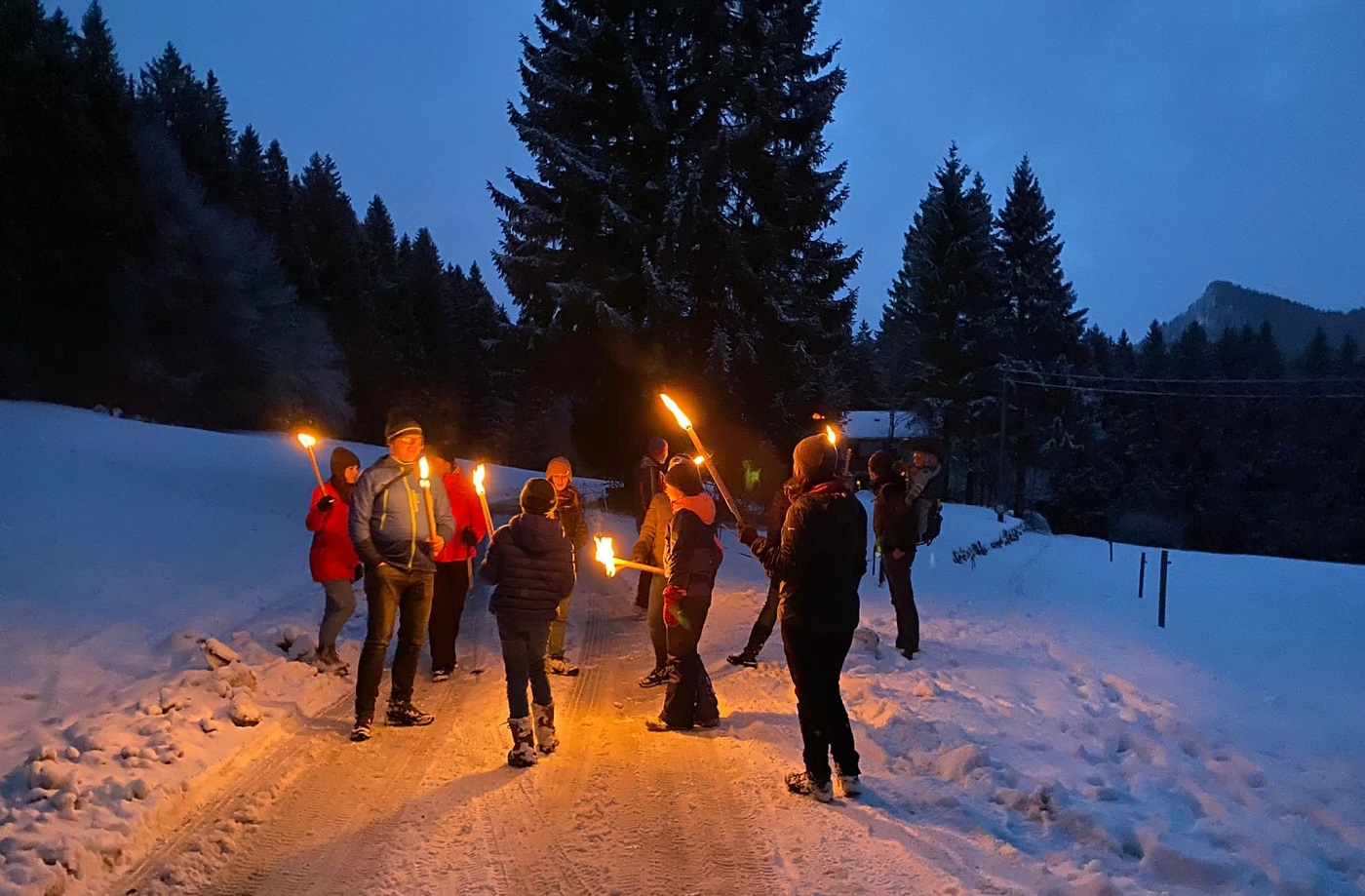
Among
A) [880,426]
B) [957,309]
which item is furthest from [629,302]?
[880,426]

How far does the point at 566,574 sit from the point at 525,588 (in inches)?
12.3

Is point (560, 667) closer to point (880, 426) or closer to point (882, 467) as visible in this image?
point (882, 467)

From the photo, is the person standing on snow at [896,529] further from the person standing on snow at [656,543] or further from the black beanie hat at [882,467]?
the person standing on snow at [656,543]

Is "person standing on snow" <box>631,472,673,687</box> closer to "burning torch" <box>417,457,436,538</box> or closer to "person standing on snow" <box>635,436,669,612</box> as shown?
"person standing on snow" <box>635,436,669,612</box>

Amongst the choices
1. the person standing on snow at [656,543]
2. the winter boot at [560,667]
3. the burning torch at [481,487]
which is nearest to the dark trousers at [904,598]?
the person standing on snow at [656,543]

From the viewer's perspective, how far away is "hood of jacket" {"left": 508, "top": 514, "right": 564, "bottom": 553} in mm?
5945

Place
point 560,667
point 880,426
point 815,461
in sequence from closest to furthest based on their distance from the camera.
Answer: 1. point 815,461
2. point 560,667
3. point 880,426

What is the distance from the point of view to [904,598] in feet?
28.9

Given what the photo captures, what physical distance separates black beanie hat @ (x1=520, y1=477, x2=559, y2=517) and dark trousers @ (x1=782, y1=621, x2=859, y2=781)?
5.98ft

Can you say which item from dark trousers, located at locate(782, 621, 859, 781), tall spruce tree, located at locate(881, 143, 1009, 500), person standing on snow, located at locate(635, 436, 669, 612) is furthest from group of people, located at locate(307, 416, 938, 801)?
tall spruce tree, located at locate(881, 143, 1009, 500)

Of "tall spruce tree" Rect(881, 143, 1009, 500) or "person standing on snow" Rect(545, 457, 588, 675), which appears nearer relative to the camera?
"person standing on snow" Rect(545, 457, 588, 675)

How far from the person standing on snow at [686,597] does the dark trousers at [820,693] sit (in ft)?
4.42

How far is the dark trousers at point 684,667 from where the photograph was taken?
6.49 m

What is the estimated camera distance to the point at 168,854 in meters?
4.63
